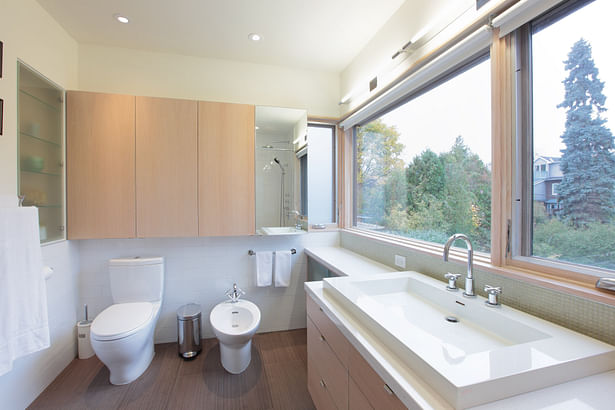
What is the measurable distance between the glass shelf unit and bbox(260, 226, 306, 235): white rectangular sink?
1.62 metres

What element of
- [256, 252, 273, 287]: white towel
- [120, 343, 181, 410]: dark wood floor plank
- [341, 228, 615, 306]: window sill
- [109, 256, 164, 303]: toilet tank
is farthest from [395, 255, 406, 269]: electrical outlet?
[109, 256, 164, 303]: toilet tank

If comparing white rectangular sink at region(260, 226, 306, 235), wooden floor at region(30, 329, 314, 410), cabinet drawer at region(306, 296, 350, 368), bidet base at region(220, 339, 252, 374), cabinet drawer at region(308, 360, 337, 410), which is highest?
white rectangular sink at region(260, 226, 306, 235)

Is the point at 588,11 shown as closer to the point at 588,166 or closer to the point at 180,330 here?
the point at 588,166

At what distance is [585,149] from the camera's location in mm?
1019

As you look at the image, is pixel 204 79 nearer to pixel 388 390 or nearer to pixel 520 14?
pixel 520 14

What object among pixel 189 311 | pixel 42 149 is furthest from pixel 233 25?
pixel 189 311

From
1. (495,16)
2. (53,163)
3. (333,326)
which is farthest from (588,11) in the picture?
(53,163)

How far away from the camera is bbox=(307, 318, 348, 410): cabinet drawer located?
1.22 m

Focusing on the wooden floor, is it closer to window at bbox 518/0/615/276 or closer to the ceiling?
window at bbox 518/0/615/276

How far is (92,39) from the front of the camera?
233 cm

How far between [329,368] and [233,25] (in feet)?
8.19

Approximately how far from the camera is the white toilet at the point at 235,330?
200cm

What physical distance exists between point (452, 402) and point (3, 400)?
2.39 meters

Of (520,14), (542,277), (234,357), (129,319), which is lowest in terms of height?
(234,357)
